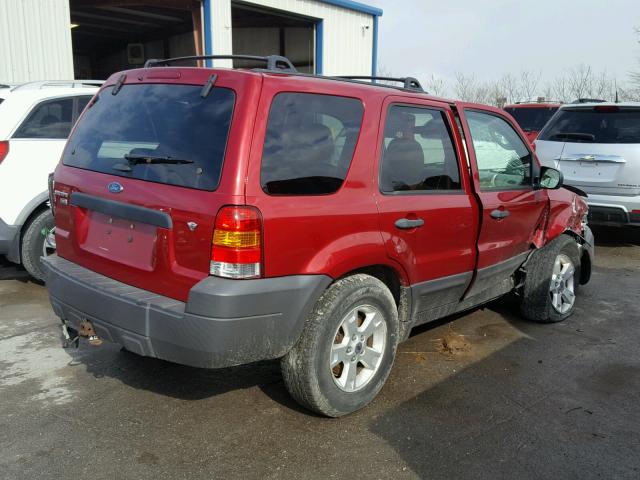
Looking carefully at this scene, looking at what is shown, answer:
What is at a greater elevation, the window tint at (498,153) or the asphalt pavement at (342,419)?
the window tint at (498,153)

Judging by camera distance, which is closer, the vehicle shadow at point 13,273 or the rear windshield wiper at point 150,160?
the rear windshield wiper at point 150,160

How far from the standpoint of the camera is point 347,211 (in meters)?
3.07

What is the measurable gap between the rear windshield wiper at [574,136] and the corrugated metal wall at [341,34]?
8287mm

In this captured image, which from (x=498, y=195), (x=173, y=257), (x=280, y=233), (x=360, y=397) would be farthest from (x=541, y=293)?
(x=173, y=257)

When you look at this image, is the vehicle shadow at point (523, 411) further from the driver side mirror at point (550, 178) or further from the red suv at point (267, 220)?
the driver side mirror at point (550, 178)

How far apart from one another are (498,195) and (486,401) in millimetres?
1442

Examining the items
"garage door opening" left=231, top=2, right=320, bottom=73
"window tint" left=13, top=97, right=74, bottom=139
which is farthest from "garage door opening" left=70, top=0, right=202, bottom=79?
"window tint" left=13, top=97, right=74, bottom=139

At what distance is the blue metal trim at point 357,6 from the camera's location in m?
15.5

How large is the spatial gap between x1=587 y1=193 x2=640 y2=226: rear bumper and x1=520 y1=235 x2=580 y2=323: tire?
2.33 meters

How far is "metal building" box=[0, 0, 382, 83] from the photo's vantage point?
10000 mm

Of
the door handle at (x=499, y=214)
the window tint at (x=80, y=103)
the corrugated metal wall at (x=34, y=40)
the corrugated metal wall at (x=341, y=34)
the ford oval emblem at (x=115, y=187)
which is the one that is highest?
the corrugated metal wall at (x=341, y=34)

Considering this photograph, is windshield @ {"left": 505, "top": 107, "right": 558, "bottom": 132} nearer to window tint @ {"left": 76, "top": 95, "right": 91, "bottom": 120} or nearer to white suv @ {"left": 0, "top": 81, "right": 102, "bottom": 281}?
window tint @ {"left": 76, "top": 95, "right": 91, "bottom": 120}

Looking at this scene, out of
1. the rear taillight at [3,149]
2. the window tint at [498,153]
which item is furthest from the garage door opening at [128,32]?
the window tint at [498,153]

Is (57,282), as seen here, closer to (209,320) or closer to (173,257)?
(173,257)
